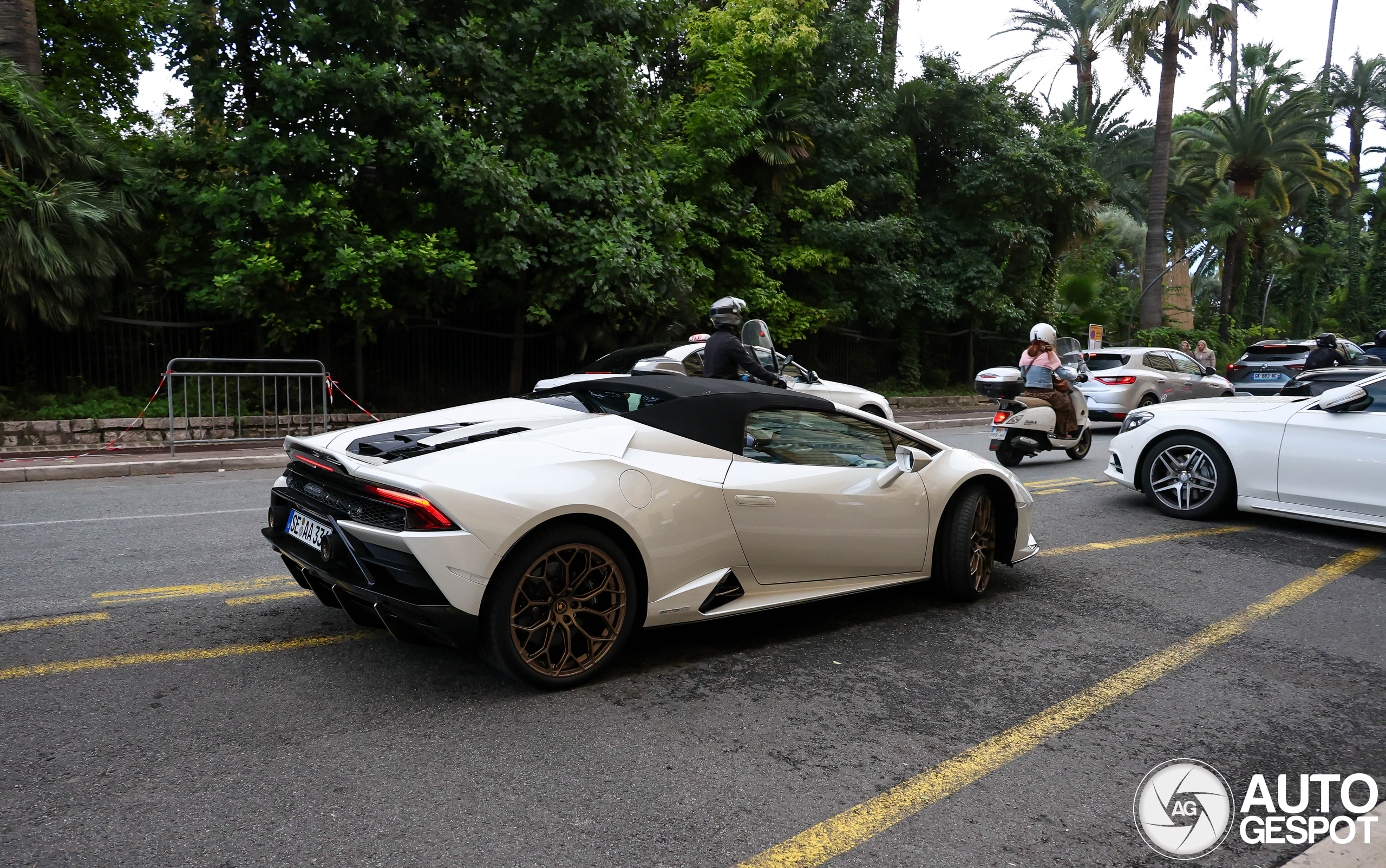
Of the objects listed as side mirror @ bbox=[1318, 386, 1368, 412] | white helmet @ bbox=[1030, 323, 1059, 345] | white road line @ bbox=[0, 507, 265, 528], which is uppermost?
white helmet @ bbox=[1030, 323, 1059, 345]

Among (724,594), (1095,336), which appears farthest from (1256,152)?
(724,594)

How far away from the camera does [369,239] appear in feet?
42.1

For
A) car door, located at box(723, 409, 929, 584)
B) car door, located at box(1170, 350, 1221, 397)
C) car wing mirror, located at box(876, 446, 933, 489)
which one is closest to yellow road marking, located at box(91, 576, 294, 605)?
car door, located at box(723, 409, 929, 584)

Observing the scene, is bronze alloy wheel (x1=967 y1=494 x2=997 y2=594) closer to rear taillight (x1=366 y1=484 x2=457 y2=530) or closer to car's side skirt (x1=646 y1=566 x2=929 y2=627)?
car's side skirt (x1=646 y1=566 x2=929 y2=627)

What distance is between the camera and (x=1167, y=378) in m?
16.4

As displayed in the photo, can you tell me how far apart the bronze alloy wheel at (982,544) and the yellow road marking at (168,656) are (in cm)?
322

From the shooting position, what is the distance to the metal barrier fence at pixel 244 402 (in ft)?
40.4

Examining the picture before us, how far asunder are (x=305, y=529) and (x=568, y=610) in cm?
122

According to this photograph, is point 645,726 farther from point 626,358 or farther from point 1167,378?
point 1167,378

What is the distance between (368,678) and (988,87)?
24585 mm

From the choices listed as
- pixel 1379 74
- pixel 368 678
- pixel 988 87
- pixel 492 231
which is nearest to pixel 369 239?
pixel 492 231

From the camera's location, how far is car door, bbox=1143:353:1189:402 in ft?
53.6

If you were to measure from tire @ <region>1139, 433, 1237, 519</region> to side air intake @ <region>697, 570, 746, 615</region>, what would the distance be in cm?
548

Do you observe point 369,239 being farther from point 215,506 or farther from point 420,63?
point 215,506
